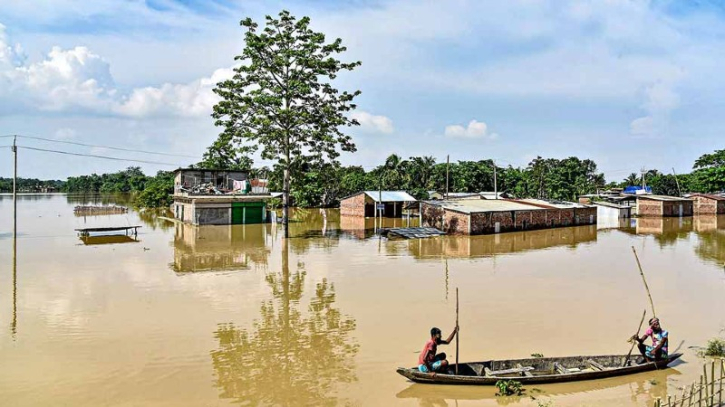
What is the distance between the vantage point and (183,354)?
1198 centimetres

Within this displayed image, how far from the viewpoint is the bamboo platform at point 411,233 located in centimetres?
3453

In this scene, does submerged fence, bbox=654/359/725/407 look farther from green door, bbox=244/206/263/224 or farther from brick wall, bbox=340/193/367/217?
brick wall, bbox=340/193/367/217

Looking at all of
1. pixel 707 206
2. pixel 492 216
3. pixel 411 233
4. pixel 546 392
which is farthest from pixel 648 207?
pixel 546 392

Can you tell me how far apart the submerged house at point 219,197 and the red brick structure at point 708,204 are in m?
50.6

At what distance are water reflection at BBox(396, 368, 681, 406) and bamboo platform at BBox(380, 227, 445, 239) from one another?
24067mm

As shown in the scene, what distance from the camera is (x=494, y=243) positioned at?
1264 inches

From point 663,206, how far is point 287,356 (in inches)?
2185

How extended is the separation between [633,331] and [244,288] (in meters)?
13.1

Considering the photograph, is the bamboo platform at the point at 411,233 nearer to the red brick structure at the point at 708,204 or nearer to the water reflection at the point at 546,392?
the water reflection at the point at 546,392

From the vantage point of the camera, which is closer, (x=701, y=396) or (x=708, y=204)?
(x=701, y=396)

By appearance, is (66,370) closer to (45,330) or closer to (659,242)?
(45,330)

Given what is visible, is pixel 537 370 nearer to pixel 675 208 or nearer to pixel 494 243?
pixel 494 243

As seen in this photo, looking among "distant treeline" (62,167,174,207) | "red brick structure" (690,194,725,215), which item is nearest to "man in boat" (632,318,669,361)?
"red brick structure" (690,194,725,215)

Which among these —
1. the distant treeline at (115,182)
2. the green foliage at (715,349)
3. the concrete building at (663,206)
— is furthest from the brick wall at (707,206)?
the distant treeline at (115,182)
